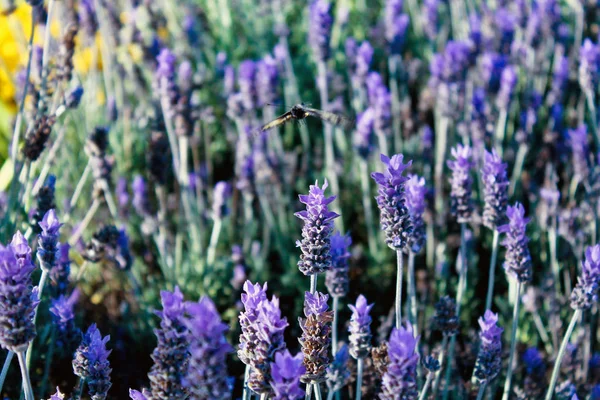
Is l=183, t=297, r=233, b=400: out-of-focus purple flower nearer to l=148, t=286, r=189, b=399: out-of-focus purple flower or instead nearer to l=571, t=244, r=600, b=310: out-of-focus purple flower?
l=148, t=286, r=189, b=399: out-of-focus purple flower

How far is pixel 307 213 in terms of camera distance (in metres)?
2.00

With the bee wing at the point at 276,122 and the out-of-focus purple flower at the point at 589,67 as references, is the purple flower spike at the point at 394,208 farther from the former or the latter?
the out-of-focus purple flower at the point at 589,67

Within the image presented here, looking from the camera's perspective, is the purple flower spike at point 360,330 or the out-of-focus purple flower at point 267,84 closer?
the purple flower spike at point 360,330

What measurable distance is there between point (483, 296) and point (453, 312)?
4.39 ft

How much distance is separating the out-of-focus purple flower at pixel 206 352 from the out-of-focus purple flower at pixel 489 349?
922 millimetres

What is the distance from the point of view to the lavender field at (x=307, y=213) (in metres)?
1.94

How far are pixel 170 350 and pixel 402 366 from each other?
0.50m

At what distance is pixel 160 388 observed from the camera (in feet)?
5.28

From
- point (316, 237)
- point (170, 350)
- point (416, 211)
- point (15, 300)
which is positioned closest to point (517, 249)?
point (416, 211)

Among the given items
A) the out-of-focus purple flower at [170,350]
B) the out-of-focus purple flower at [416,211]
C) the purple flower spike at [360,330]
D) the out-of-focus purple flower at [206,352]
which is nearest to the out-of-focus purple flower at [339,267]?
the out-of-focus purple flower at [416,211]

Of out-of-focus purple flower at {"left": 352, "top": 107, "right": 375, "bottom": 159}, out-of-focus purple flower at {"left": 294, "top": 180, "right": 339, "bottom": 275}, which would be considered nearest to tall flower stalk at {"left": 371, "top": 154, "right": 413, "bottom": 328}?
out-of-focus purple flower at {"left": 294, "top": 180, "right": 339, "bottom": 275}

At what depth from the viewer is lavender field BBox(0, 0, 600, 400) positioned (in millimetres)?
1943

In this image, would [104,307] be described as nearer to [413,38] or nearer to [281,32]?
[281,32]

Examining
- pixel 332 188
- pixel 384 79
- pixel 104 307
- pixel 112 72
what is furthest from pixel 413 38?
pixel 104 307
